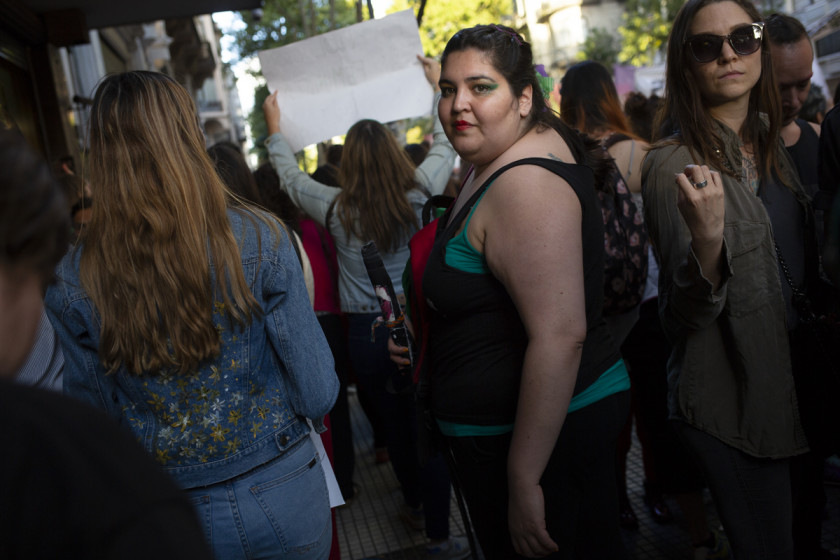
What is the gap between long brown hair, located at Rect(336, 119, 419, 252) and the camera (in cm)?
368

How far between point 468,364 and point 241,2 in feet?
16.5

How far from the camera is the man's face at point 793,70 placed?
3.36 m

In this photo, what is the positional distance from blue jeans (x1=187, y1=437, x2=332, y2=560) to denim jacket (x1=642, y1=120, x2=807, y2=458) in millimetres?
1116

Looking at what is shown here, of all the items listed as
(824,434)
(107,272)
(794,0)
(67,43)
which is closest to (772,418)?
(824,434)

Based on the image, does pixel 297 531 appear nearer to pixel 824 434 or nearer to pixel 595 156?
pixel 595 156

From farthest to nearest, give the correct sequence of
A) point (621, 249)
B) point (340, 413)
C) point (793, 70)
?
point (340, 413) → point (793, 70) → point (621, 249)

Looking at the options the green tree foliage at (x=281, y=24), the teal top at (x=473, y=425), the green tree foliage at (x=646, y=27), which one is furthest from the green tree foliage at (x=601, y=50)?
the teal top at (x=473, y=425)

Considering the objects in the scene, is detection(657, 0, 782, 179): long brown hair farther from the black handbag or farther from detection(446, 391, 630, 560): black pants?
detection(446, 391, 630, 560): black pants

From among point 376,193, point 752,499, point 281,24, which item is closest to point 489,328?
point 752,499

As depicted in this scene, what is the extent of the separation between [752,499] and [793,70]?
2.13 m

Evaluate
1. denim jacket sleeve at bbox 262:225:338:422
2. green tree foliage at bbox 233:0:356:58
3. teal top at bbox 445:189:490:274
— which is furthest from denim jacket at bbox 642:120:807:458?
green tree foliage at bbox 233:0:356:58

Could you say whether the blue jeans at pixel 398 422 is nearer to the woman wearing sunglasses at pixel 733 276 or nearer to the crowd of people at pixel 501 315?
the crowd of people at pixel 501 315

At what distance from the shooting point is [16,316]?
0.74 metres

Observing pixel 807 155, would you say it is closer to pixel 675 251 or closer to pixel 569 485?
pixel 675 251
